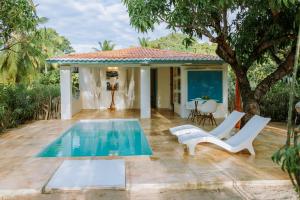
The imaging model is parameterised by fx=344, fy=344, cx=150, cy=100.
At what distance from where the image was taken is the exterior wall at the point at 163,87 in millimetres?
23406

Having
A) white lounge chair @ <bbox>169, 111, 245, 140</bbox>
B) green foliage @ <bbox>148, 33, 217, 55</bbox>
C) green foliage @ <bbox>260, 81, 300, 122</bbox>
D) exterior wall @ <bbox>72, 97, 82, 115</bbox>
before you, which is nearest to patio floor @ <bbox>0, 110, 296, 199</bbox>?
white lounge chair @ <bbox>169, 111, 245, 140</bbox>

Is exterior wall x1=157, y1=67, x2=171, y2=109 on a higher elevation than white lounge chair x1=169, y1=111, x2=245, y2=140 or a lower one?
higher

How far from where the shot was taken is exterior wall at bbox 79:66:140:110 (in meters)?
23.0

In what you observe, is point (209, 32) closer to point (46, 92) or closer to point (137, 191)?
point (137, 191)

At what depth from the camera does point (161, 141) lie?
1116cm

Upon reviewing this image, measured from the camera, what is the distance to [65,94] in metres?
17.6

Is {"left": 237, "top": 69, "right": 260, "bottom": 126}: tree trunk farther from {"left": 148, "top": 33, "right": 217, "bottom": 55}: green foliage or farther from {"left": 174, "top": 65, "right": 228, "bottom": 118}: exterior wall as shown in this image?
{"left": 148, "top": 33, "right": 217, "bottom": 55}: green foliage

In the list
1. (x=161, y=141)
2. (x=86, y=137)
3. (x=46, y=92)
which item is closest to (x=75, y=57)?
(x=46, y=92)

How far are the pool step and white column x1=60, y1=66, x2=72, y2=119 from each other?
9588mm

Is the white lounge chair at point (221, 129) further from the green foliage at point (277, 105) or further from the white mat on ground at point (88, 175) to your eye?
the green foliage at point (277, 105)

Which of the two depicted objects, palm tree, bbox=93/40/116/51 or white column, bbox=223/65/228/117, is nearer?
white column, bbox=223/65/228/117

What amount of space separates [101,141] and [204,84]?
26.5ft

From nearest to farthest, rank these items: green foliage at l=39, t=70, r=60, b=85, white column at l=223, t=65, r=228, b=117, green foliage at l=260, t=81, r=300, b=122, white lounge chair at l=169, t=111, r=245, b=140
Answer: white lounge chair at l=169, t=111, r=245, b=140 → green foliage at l=260, t=81, r=300, b=122 → white column at l=223, t=65, r=228, b=117 → green foliage at l=39, t=70, r=60, b=85

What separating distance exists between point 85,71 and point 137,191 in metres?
17.5
